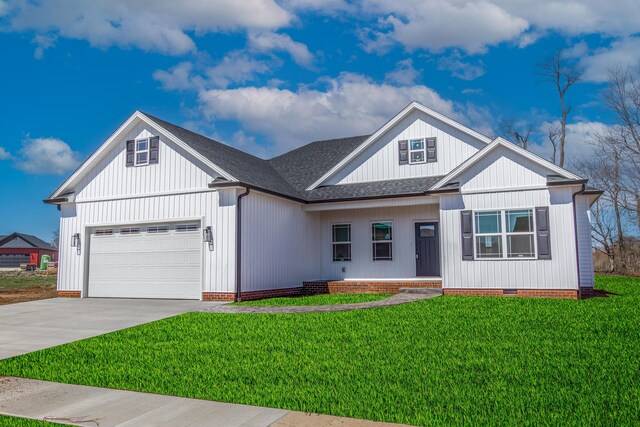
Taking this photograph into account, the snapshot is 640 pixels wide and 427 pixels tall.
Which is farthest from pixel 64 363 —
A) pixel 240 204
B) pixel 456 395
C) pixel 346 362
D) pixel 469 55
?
pixel 469 55

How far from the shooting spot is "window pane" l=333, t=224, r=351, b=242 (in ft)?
56.6

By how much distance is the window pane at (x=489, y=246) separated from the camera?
1368cm

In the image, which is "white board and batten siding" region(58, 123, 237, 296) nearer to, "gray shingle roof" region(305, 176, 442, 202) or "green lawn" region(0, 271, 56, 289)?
"gray shingle roof" region(305, 176, 442, 202)

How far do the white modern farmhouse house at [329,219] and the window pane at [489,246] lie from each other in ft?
0.10

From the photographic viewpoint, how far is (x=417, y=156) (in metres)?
16.9

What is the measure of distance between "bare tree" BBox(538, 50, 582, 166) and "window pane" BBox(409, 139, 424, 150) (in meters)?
19.0

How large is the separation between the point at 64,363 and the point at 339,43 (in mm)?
15097

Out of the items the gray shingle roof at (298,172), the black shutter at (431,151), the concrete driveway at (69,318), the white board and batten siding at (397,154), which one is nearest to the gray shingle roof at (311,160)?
the gray shingle roof at (298,172)

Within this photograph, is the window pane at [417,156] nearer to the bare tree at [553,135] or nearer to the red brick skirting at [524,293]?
the red brick skirting at [524,293]

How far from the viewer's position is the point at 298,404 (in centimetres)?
458

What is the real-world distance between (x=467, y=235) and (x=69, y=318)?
10.8m

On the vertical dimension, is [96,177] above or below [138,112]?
below

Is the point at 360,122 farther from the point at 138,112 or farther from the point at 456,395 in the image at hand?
the point at 456,395

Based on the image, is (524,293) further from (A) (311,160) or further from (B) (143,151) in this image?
(B) (143,151)
